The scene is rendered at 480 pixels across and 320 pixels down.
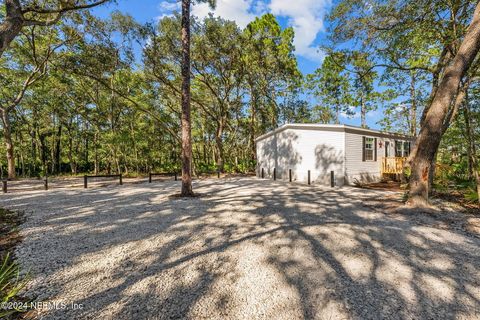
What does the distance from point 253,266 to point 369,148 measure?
1245 centimetres

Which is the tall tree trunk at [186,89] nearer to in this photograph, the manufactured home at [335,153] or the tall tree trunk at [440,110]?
the manufactured home at [335,153]

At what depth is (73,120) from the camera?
23031mm

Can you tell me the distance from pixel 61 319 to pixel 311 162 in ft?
38.4

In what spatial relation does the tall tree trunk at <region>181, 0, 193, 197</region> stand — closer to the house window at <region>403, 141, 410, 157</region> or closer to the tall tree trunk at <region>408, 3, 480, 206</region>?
the tall tree trunk at <region>408, 3, 480, 206</region>

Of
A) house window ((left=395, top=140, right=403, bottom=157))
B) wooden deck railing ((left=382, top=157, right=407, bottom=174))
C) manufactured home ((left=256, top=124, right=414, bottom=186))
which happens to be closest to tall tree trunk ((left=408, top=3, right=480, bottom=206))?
manufactured home ((left=256, top=124, right=414, bottom=186))

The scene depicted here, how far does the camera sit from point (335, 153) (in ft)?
35.7

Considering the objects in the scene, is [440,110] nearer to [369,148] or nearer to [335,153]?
[335,153]

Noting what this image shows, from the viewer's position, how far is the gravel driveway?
192 cm

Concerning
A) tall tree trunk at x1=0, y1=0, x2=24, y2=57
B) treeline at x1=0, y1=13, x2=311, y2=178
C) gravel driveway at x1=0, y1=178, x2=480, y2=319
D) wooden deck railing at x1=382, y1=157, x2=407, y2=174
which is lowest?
gravel driveway at x1=0, y1=178, x2=480, y2=319

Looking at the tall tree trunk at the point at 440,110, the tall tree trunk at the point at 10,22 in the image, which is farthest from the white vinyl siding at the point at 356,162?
the tall tree trunk at the point at 10,22

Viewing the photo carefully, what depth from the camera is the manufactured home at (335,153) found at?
1080 cm

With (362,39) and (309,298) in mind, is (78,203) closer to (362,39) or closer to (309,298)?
(309,298)

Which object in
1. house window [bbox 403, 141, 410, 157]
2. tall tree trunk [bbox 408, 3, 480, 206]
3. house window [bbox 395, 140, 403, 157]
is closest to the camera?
tall tree trunk [bbox 408, 3, 480, 206]

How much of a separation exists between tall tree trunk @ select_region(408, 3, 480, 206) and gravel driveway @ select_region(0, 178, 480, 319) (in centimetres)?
94
